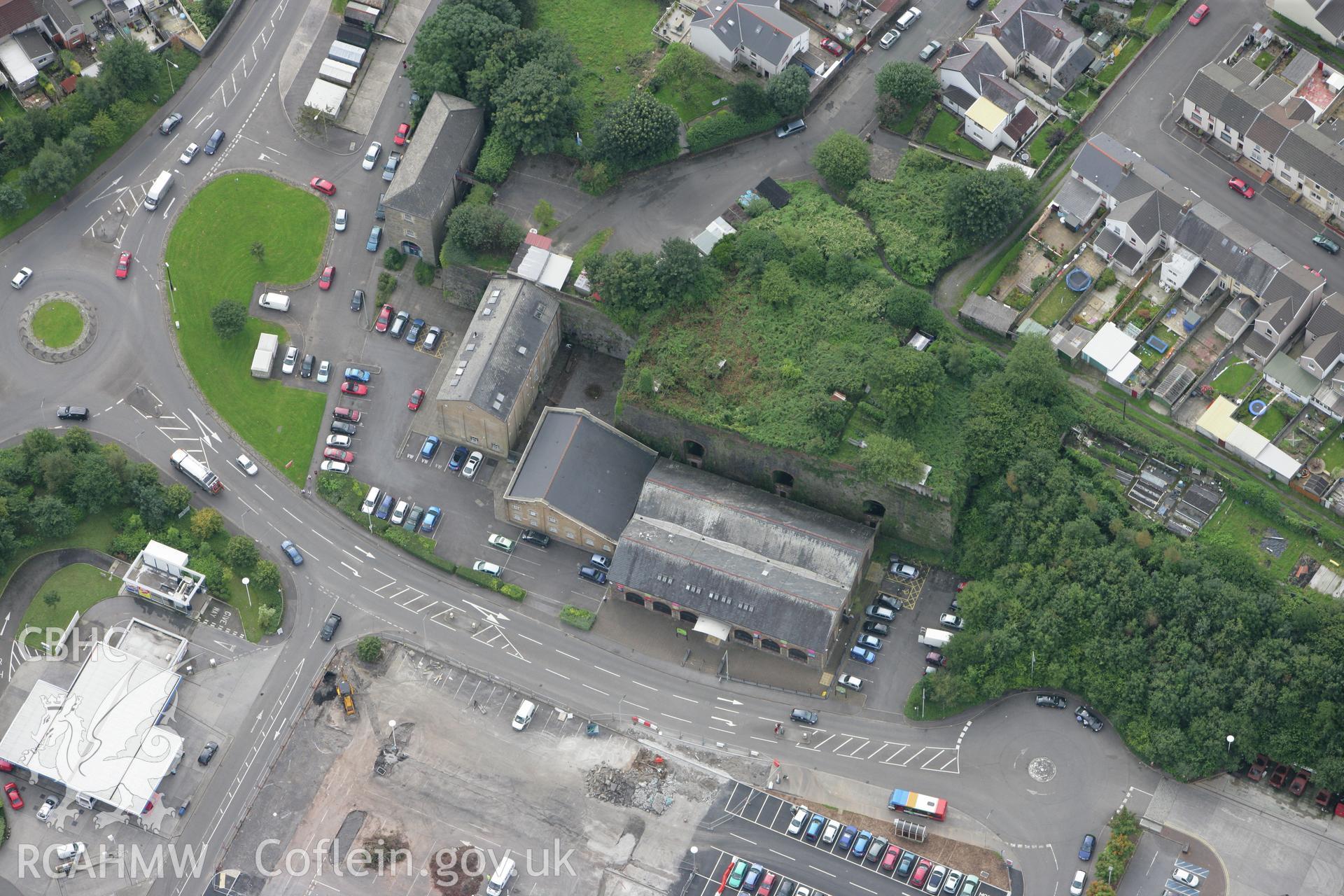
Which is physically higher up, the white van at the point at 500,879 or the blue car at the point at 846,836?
the blue car at the point at 846,836

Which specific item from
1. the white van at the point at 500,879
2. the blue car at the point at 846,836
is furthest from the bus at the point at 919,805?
the white van at the point at 500,879

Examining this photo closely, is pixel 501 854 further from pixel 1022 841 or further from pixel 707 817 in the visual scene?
pixel 1022 841

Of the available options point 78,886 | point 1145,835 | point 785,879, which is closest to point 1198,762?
point 1145,835

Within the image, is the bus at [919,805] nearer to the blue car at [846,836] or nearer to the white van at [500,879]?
the blue car at [846,836]

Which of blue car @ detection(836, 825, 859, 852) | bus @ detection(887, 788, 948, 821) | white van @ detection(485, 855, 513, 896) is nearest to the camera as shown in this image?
white van @ detection(485, 855, 513, 896)

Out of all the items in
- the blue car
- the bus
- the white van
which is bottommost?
the white van

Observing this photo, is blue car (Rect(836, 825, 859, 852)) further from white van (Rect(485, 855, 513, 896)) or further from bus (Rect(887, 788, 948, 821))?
white van (Rect(485, 855, 513, 896))

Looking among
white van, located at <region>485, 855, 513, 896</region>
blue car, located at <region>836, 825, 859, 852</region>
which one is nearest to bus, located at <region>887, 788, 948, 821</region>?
blue car, located at <region>836, 825, 859, 852</region>
